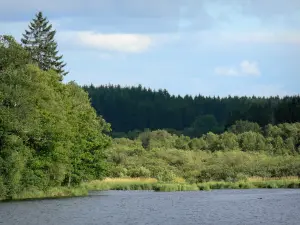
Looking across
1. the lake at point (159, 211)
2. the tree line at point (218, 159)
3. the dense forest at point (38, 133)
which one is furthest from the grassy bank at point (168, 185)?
the lake at point (159, 211)

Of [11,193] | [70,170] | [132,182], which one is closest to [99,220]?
[11,193]

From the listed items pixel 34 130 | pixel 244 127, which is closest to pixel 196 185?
pixel 34 130

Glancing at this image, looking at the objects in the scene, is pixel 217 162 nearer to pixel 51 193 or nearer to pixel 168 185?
pixel 168 185

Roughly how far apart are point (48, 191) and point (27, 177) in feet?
14.2

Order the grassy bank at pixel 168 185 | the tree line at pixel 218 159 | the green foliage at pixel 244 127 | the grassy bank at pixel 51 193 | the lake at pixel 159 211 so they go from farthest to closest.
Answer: the green foliage at pixel 244 127 < the tree line at pixel 218 159 < the grassy bank at pixel 168 185 < the grassy bank at pixel 51 193 < the lake at pixel 159 211

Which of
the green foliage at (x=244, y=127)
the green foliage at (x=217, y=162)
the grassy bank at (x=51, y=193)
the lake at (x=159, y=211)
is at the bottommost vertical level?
the lake at (x=159, y=211)

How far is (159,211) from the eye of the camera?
157 ft

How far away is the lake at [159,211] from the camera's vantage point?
40.7m

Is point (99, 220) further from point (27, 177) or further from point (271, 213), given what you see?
point (27, 177)

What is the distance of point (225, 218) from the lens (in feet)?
137

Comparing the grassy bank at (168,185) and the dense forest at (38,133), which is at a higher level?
the dense forest at (38,133)

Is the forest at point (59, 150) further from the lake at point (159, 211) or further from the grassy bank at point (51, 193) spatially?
the lake at point (159, 211)

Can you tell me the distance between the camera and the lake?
40688 millimetres

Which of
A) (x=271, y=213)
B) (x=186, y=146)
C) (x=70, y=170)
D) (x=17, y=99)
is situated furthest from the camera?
(x=186, y=146)
